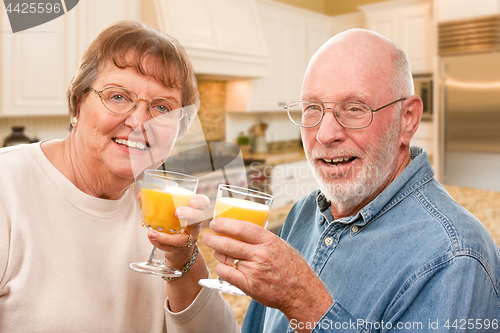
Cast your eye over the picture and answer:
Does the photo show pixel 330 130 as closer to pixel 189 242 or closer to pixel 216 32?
pixel 189 242

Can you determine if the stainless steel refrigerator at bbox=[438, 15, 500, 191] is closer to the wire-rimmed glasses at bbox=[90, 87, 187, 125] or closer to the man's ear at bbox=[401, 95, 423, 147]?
the man's ear at bbox=[401, 95, 423, 147]

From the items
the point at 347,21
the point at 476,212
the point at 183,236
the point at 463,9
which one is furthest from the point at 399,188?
the point at 347,21

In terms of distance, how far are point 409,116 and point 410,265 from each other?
1.55 feet

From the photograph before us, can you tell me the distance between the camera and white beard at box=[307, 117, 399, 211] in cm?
109

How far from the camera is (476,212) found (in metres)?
3.01

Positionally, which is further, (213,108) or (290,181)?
(290,181)

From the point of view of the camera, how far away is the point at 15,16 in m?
2.94

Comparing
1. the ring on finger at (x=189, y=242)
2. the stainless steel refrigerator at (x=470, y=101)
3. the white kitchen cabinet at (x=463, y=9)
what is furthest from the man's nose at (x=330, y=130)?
the white kitchen cabinet at (x=463, y=9)

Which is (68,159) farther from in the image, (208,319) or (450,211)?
(450,211)

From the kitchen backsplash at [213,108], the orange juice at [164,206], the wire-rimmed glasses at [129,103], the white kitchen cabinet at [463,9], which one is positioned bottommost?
the orange juice at [164,206]

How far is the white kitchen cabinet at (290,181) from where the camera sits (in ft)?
15.4

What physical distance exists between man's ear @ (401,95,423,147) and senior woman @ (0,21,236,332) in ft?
1.96

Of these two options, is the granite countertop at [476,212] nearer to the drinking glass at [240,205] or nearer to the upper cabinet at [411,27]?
the drinking glass at [240,205]

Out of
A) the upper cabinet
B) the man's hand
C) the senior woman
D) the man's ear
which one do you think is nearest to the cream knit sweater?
the senior woman
